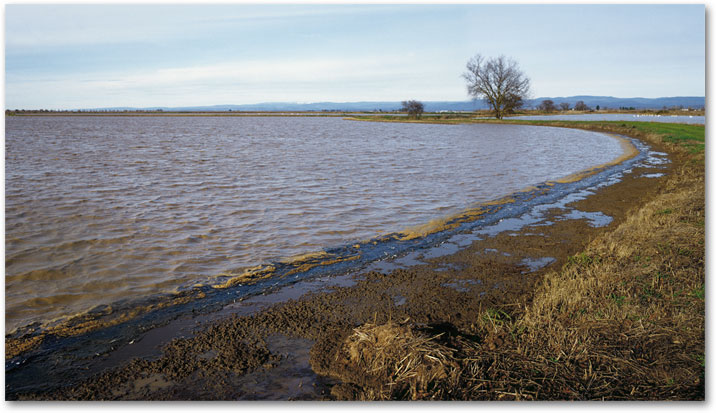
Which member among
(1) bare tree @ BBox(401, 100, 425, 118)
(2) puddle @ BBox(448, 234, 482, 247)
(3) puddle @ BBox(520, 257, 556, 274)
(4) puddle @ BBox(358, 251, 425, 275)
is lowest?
(3) puddle @ BBox(520, 257, 556, 274)

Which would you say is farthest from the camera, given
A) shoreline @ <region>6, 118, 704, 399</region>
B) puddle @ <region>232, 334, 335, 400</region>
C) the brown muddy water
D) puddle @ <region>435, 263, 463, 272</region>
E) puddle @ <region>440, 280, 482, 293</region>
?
puddle @ <region>435, 263, 463, 272</region>

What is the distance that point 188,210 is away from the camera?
12.0 m

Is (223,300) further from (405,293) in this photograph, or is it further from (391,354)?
(391,354)

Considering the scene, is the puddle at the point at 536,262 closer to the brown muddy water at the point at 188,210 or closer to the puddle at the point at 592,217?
the puddle at the point at 592,217

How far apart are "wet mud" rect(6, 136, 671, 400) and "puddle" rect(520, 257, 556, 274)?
18 millimetres

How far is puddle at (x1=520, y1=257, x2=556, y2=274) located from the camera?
7.79 meters

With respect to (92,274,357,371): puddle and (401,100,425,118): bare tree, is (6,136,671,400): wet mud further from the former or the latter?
(401,100,425,118): bare tree

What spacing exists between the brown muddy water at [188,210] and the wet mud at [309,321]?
167 cm

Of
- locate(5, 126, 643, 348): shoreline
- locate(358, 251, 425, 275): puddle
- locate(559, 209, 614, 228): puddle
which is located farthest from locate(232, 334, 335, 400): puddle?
locate(559, 209, 614, 228): puddle

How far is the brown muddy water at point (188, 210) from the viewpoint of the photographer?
7340 millimetres

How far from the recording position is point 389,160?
24.8 m

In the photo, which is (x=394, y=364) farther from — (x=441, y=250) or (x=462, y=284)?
(x=441, y=250)

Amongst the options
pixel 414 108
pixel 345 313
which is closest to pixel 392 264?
pixel 345 313

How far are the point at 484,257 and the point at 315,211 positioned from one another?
5.32m
